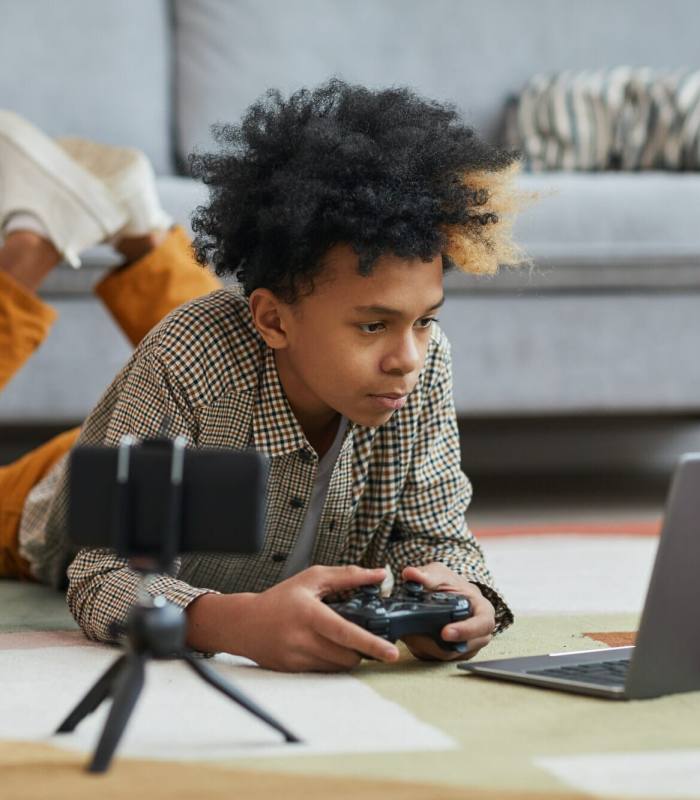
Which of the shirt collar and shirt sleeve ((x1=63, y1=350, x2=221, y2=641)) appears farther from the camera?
the shirt collar

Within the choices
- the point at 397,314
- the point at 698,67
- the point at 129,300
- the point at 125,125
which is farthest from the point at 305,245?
the point at 698,67

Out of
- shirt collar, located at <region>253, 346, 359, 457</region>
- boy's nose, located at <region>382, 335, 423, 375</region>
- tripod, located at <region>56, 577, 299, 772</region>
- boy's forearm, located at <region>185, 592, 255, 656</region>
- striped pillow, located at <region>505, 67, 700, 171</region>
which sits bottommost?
boy's forearm, located at <region>185, 592, 255, 656</region>

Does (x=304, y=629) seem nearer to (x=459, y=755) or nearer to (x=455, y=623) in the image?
(x=455, y=623)

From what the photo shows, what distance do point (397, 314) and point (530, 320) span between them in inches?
41.6

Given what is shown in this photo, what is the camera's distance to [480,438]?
8.71 feet

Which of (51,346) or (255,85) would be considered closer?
(51,346)

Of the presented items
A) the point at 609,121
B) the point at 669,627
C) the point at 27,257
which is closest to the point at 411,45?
the point at 609,121

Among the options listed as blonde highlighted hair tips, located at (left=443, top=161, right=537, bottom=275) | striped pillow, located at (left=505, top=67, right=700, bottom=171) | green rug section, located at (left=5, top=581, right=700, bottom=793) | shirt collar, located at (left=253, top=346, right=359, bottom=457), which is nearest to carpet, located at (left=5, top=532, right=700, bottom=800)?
green rug section, located at (left=5, top=581, right=700, bottom=793)

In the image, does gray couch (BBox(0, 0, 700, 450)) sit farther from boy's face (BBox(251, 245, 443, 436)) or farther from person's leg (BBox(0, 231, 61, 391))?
boy's face (BBox(251, 245, 443, 436))

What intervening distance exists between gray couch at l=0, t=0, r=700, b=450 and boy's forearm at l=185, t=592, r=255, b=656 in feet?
2.84

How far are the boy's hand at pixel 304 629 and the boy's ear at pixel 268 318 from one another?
236 millimetres

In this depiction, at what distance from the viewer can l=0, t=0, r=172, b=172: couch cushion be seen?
93.9 inches

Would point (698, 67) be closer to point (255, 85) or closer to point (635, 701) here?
point (255, 85)

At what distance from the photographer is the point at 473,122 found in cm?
252
